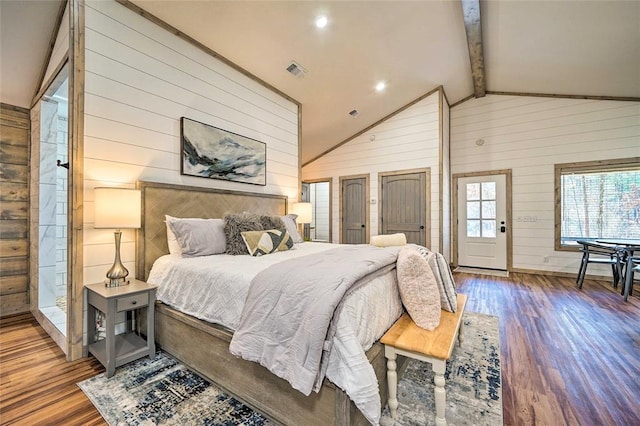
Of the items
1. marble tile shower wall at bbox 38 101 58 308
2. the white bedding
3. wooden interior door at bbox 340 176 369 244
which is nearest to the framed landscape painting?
the white bedding

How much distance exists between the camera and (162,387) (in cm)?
183

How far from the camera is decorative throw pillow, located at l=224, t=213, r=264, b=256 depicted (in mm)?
2588

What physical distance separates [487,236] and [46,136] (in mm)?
7052

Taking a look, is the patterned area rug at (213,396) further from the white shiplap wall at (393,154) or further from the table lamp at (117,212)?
the white shiplap wall at (393,154)

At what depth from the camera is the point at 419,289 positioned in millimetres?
1755

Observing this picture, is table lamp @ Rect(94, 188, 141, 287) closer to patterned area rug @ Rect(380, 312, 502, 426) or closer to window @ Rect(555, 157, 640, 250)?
patterned area rug @ Rect(380, 312, 502, 426)

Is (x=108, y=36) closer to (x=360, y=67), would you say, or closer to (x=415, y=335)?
(x=360, y=67)

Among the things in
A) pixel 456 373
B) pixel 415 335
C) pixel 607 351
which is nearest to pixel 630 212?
pixel 607 351

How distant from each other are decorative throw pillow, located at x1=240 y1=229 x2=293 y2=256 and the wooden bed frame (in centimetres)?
78

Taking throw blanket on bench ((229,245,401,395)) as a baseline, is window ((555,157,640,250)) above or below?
above

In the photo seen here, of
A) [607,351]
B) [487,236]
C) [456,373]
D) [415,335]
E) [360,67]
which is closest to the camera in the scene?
[415,335]

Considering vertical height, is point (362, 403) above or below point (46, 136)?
below

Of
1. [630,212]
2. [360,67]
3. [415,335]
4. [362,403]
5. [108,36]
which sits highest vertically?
[360,67]

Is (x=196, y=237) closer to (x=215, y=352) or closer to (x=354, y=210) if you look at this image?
(x=215, y=352)
